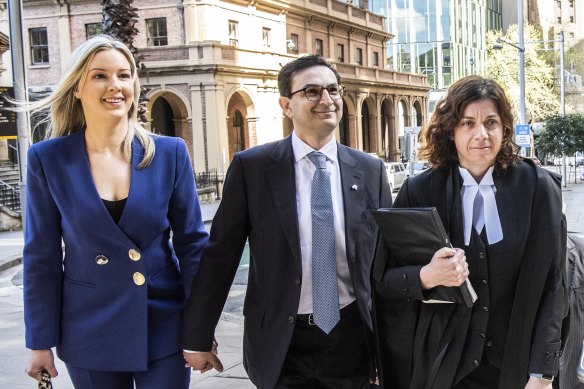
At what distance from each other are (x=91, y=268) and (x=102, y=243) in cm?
12

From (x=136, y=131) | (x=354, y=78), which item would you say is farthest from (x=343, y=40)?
(x=136, y=131)

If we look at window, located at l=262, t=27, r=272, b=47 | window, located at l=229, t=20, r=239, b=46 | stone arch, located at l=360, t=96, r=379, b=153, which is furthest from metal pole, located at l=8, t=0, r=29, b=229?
stone arch, located at l=360, t=96, r=379, b=153

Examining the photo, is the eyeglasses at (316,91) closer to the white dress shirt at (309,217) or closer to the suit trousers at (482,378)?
the white dress shirt at (309,217)

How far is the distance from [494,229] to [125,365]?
5.20ft

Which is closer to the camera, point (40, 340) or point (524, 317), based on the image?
point (524, 317)

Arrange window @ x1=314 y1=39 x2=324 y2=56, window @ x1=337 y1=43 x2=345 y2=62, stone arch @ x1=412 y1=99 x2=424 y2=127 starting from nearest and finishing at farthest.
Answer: window @ x1=314 y1=39 x2=324 y2=56
window @ x1=337 y1=43 x2=345 y2=62
stone arch @ x1=412 y1=99 x2=424 y2=127

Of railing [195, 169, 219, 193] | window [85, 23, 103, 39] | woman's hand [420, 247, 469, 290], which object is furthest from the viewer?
window [85, 23, 103, 39]

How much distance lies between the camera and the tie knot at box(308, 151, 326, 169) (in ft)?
10.9

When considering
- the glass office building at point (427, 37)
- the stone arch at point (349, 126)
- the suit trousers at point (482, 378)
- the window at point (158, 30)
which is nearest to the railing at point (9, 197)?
the window at point (158, 30)

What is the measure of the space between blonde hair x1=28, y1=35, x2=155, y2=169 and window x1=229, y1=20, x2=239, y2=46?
119ft

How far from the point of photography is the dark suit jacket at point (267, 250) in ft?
10.5

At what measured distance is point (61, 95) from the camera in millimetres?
3244

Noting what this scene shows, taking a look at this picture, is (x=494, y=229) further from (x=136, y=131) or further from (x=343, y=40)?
(x=343, y=40)

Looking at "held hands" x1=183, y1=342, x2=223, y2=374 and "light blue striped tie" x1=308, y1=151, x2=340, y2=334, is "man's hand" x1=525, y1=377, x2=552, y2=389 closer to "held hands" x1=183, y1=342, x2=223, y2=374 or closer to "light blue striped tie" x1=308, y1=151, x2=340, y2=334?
"light blue striped tie" x1=308, y1=151, x2=340, y2=334
